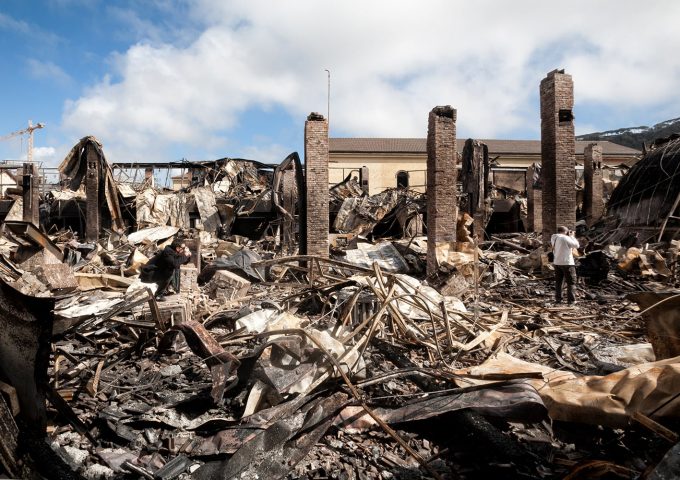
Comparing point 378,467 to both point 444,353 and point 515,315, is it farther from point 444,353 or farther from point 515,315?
point 515,315

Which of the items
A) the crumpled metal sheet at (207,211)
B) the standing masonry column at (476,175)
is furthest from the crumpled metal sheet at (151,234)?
the standing masonry column at (476,175)

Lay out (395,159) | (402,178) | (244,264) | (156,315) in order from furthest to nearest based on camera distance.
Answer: (395,159) → (402,178) → (244,264) → (156,315)

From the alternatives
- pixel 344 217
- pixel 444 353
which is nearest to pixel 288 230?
pixel 344 217

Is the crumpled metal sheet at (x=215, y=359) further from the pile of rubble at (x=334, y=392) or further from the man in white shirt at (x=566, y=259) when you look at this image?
the man in white shirt at (x=566, y=259)

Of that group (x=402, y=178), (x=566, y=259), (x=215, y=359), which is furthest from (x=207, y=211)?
(x=402, y=178)

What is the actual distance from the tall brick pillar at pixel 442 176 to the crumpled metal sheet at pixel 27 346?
9.43 meters

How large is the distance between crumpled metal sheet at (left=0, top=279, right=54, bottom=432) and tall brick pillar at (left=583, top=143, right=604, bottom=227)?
793 inches

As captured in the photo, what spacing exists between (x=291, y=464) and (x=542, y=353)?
3664 millimetres

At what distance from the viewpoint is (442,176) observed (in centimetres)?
1101

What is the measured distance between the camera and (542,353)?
17.6 ft

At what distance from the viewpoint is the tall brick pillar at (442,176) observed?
36.0 feet

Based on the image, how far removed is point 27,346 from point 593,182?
2131 centimetres

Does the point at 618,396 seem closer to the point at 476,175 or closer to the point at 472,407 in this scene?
the point at 472,407

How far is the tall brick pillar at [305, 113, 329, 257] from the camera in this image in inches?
447
